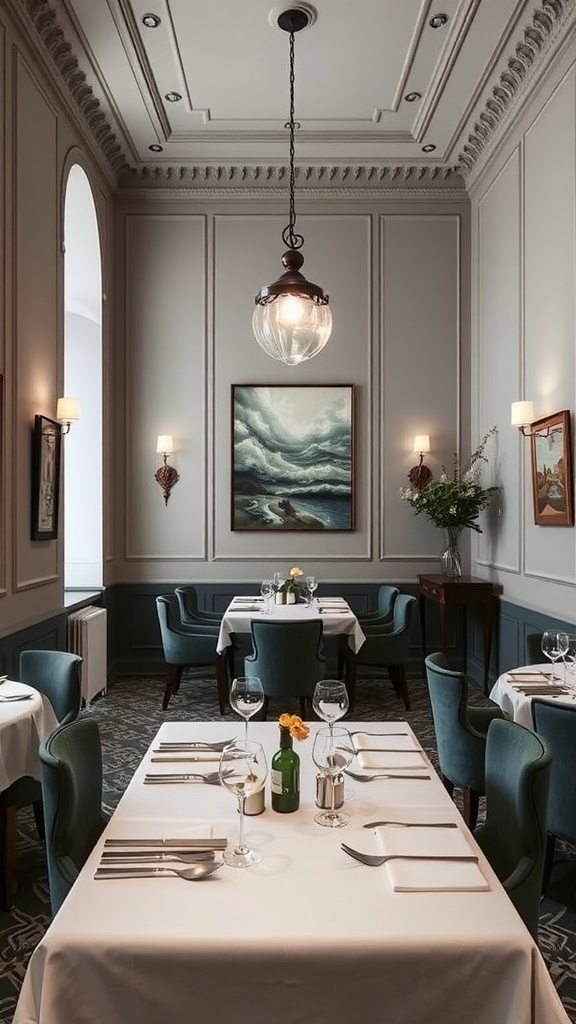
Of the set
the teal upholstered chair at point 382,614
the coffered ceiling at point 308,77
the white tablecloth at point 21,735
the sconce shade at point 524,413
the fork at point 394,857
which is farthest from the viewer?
the teal upholstered chair at point 382,614

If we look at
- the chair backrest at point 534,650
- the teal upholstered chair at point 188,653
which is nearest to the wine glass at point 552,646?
the chair backrest at point 534,650

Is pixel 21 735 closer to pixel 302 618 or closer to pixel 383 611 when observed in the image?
pixel 302 618

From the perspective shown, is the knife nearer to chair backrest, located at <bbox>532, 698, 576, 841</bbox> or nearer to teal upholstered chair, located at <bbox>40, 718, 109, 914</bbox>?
teal upholstered chair, located at <bbox>40, 718, 109, 914</bbox>

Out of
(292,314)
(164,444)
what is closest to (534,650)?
(292,314)

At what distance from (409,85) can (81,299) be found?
11.2ft

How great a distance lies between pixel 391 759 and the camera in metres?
2.33

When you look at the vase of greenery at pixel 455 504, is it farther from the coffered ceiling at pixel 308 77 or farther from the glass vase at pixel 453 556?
the coffered ceiling at pixel 308 77

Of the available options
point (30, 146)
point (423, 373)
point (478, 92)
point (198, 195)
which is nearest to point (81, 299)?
point (198, 195)

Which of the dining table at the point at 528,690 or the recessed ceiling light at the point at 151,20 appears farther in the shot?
the recessed ceiling light at the point at 151,20

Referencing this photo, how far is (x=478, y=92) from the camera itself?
597 cm

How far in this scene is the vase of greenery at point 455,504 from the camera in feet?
21.5

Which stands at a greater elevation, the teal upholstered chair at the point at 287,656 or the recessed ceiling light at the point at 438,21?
the recessed ceiling light at the point at 438,21

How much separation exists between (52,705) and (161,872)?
6.99 feet

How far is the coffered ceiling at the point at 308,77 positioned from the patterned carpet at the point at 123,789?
4.72m
